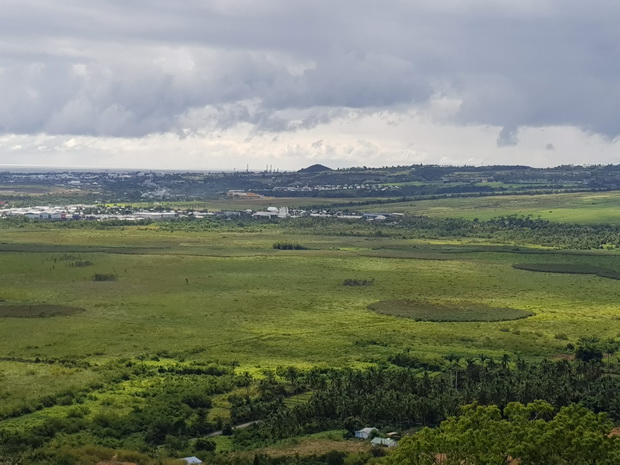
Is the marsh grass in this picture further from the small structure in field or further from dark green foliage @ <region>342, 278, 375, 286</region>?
the small structure in field

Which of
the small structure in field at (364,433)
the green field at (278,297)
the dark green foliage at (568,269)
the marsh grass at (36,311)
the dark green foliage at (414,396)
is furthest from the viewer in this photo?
the dark green foliage at (568,269)

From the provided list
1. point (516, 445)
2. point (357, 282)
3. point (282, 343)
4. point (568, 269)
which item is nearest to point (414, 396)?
point (516, 445)

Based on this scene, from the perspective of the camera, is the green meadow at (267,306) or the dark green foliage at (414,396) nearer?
the dark green foliage at (414,396)

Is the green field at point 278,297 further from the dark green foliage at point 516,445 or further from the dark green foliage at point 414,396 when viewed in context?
the dark green foliage at point 516,445

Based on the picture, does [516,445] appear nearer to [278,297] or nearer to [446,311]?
[446,311]

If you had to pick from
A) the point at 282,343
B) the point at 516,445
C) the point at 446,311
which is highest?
the point at 516,445

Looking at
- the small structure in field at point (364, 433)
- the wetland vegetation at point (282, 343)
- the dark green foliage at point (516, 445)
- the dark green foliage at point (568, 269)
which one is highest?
the dark green foliage at point (516, 445)

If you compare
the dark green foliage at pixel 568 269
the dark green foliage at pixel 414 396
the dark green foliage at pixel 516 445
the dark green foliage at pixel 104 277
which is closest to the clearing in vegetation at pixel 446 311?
the dark green foliage at pixel 414 396

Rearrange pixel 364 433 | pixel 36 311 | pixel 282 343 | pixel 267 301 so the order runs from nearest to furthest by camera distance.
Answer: pixel 364 433
pixel 282 343
pixel 36 311
pixel 267 301

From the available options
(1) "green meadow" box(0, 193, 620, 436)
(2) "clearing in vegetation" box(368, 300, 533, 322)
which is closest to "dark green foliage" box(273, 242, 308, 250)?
(1) "green meadow" box(0, 193, 620, 436)
